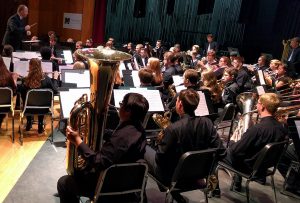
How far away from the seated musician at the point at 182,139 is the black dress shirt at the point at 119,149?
45 centimetres

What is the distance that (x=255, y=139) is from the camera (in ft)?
11.5

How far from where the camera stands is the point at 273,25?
1250 centimetres

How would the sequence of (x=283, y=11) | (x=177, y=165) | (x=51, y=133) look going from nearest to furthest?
(x=177, y=165)
(x=51, y=133)
(x=283, y=11)

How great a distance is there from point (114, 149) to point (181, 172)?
76cm

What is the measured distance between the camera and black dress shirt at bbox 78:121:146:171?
2527 millimetres

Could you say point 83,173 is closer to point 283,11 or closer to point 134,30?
point 283,11

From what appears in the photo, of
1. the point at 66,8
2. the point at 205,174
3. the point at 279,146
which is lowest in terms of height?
the point at 205,174

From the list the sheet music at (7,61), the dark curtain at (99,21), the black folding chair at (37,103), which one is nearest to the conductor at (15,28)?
the sheet music at (7,61)

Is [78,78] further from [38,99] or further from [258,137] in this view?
[258,137]

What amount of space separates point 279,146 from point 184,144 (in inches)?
41.0

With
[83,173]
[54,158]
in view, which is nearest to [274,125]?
[83,173]

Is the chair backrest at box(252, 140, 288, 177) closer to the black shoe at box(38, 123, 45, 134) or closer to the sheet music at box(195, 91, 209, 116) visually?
the sheet music at box(195, 91, 209, 116)

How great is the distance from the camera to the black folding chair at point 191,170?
9.78 ft

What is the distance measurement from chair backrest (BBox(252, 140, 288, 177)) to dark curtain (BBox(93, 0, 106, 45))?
36.7 ft
